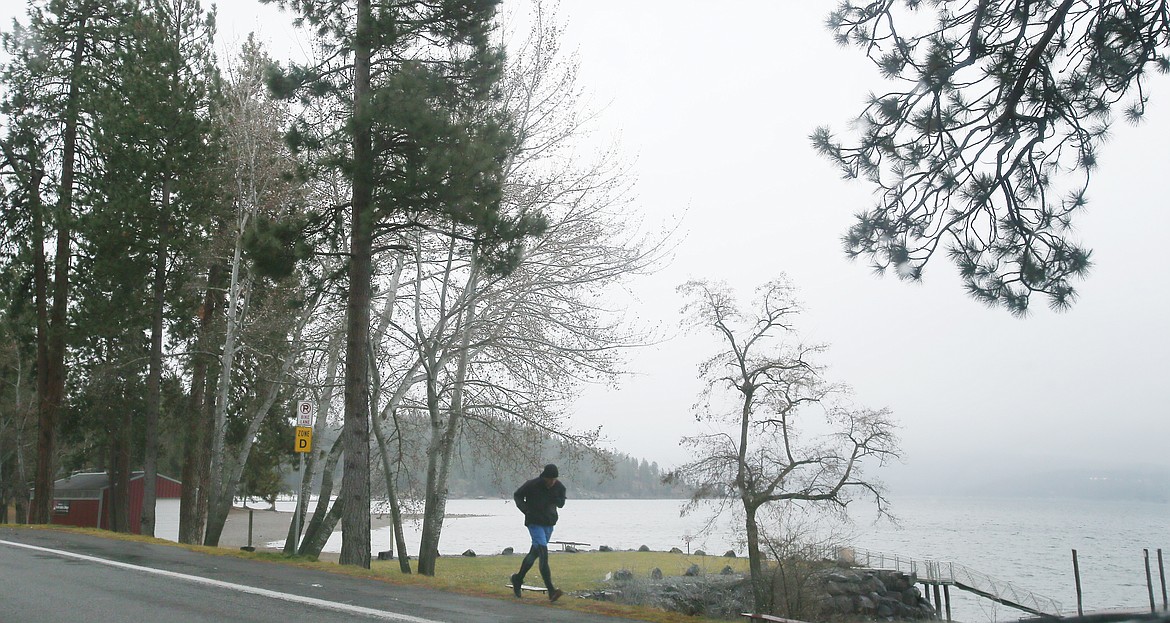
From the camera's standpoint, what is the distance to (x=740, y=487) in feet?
96.4

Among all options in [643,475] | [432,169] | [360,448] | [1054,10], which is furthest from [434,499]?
[643,475]

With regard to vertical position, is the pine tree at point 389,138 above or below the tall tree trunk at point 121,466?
above

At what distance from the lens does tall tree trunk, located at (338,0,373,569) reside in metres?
13.6

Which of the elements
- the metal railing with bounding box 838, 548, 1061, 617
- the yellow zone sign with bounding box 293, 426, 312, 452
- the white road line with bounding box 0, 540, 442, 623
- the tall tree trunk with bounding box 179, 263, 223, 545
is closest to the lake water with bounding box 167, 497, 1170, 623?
the metal railing with bounding box 838, 548, 1061, 617

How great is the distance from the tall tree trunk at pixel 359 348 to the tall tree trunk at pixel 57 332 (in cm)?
1454

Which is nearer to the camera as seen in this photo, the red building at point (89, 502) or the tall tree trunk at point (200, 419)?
→ the tall tree trunk at point (200, 419)

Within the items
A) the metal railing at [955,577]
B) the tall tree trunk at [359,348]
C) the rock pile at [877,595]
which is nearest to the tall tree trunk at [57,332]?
the tall tree trunk at [359,348]

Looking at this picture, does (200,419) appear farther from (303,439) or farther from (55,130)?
(303,439)

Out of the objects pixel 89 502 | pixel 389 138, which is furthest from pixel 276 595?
pixel 89 502

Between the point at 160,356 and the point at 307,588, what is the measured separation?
58.8ft

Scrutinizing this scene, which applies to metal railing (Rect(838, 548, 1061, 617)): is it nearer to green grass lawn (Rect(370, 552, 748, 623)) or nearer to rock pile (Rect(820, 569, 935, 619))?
rock pile (Rect(820, 569, 935, 619))

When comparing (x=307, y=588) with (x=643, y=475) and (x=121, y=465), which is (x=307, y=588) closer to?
(x=121, y=465)

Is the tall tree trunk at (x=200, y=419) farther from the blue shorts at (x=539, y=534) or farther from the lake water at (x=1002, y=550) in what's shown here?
the blue shorts at (x=539, y=534)

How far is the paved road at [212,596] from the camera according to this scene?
23.8 feet
